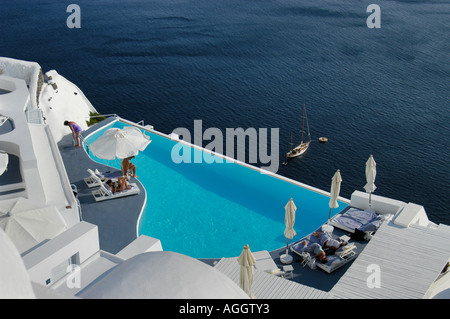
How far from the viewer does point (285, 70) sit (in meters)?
42.4

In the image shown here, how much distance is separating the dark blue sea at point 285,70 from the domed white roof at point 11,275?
84.5 ft

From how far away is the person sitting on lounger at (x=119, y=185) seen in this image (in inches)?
685

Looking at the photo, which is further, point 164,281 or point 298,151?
point 298,151

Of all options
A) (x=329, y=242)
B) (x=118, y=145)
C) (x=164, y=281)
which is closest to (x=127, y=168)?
(x=118, y=145)

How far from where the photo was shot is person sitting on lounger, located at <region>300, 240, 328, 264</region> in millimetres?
14016

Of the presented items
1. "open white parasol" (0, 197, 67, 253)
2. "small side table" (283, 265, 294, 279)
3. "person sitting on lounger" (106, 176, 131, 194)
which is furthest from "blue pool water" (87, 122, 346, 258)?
"open white parasol" (0, 197, 67, 253)

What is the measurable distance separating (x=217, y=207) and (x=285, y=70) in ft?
89.0

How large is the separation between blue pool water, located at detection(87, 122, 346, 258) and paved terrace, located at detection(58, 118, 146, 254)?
40 cm

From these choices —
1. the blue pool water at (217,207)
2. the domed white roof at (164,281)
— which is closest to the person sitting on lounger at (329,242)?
the blue pool water at (217,207)

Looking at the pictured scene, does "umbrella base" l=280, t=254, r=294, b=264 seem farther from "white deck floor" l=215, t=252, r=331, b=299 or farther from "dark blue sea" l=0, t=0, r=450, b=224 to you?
"dark blue sea" l=0, t=0, r=450, b=224

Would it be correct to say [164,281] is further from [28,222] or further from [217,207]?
[217,207]
